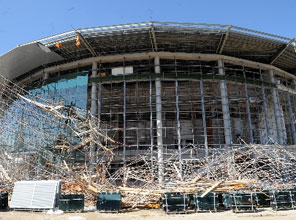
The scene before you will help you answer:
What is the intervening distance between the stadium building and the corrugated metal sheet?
857cm

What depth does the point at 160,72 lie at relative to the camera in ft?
70.3

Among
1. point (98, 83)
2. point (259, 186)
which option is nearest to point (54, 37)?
point (98, 83)

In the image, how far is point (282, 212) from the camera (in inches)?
356

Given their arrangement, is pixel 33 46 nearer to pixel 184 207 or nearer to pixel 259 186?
pixel 184 207

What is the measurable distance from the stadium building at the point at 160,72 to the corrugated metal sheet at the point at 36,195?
28.1ft

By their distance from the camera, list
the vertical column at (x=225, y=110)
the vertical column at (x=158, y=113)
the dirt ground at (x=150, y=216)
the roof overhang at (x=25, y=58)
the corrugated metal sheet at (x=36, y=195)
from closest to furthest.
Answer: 1. the dirt ground at (x=150, y=216)
2. the corrugated metal sheet at (x=36, y=195)
3. the vertical column at (x=158, y=113)
4. the vertical column at (x=225, y=110)
5. the roof overhang at (x=25, y=58)

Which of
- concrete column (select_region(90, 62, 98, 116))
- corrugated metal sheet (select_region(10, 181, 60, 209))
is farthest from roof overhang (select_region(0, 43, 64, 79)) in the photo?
corrugated metal sheet (select_region(10, 181, 60, 209))

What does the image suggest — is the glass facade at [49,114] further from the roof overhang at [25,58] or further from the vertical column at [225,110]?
the vertical column at [225,110]

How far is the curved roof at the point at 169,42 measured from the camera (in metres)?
18.8

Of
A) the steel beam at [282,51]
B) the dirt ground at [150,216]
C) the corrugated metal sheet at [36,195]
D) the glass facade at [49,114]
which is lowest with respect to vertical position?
the dirt ground at [150,216]

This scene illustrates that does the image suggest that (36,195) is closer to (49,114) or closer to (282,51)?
(49,114)

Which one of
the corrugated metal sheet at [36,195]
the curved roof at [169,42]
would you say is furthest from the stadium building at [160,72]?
the corrugated metal sheet at [36,195]

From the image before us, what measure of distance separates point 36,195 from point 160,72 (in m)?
14.1

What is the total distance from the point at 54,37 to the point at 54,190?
13.6m
